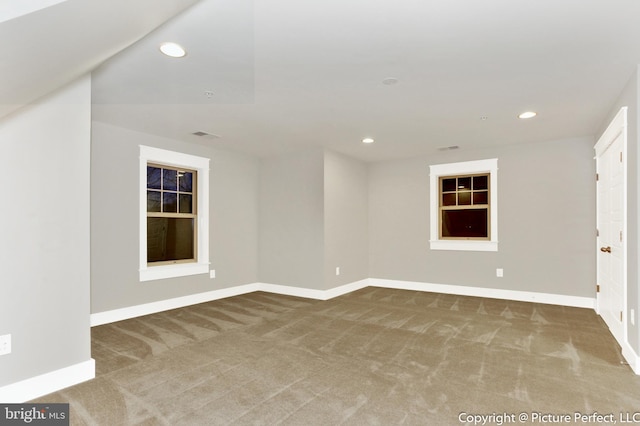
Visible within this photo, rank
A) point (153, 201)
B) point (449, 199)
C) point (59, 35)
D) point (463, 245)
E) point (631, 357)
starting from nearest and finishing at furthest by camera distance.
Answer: point (59, 35) < point (631, 357) < point (153, 201) < point (463, 245) < point (449, 199)

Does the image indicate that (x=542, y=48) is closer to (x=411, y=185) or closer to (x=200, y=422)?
(x=200, y=422)

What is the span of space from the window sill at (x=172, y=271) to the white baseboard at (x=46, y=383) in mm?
2057

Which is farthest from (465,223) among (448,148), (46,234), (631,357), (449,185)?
(46,234)

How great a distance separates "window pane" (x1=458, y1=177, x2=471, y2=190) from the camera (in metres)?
5.96

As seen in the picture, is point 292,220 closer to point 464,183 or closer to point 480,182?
point 464,183

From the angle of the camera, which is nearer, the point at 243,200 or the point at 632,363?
the point at 632,363

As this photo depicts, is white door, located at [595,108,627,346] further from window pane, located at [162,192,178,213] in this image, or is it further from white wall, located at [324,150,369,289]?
window pane, located at [162,192,178,213]

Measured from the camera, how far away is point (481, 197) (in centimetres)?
584

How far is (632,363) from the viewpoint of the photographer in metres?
2.79

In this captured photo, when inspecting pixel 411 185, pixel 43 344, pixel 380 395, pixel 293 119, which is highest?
pixel 293 119

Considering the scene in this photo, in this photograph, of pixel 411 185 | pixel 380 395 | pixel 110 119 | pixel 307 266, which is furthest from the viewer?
pixel 411 185

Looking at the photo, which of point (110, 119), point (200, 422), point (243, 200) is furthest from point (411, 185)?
point (200, 422)

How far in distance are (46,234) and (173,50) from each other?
158 cm

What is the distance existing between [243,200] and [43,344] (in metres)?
3.83
